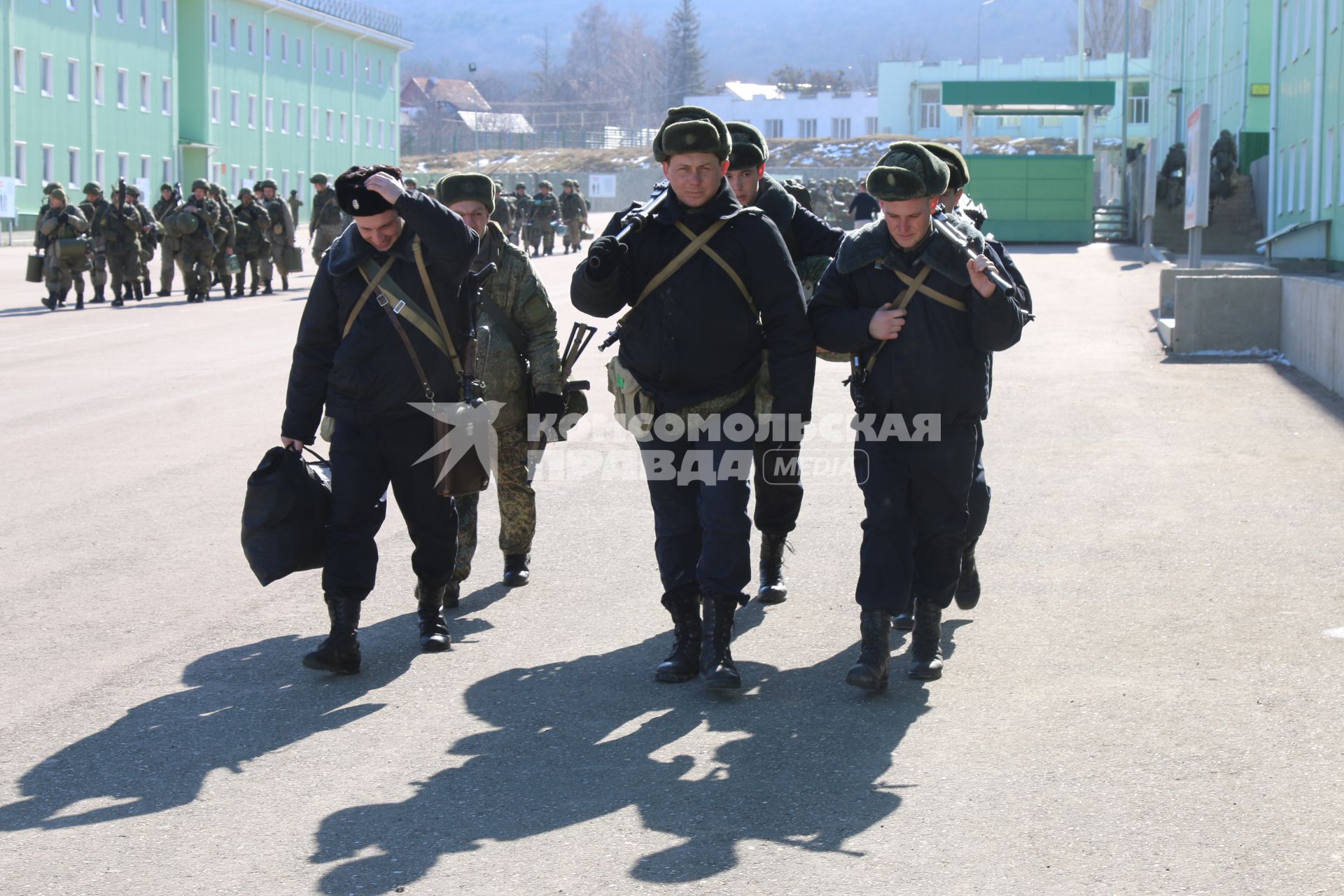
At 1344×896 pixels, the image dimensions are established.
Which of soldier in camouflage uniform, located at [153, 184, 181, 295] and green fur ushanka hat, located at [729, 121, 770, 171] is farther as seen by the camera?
soldier in camouflage uniform, located at [153, 184, 181, 295]

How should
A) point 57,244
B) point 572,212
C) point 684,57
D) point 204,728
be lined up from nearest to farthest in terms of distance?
1. point 204,728
2. point 57,244
3. point 572,212
4. point 684,57

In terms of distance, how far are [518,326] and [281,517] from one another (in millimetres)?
1414

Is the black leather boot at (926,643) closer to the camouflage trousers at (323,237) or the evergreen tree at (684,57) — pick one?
the camouflage trousers at (323,237)

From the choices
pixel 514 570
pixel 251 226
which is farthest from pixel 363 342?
pixel 251 226

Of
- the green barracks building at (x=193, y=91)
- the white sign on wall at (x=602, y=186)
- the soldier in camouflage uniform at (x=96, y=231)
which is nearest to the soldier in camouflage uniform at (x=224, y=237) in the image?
the soldier in camouflage uniform at (x=96, y=231)

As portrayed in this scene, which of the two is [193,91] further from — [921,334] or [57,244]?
[921,334]

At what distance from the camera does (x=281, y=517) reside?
5.55 m

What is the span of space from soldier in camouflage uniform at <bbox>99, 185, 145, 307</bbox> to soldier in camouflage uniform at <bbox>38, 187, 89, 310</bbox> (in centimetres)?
40

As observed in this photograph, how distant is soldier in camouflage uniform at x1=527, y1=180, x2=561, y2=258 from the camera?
131ft

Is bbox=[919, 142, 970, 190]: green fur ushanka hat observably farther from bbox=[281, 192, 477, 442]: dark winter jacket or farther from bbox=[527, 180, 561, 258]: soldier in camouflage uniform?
bbox=[527, 180, 561, 258]: soldier in camouflage uniform

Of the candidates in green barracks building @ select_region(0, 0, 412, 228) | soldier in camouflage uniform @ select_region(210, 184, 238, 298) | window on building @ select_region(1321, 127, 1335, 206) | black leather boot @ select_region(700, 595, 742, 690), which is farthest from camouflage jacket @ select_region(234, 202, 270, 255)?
green barracks building @ select_region(0, 0, 412, 228)

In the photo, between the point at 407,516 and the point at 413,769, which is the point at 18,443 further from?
the point at 413,769

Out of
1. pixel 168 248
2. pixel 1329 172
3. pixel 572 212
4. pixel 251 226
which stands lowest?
pixel 168 248

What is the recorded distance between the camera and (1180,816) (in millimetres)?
4168
